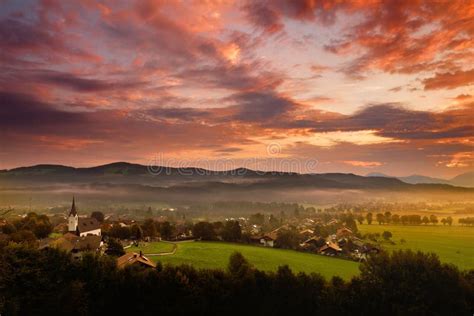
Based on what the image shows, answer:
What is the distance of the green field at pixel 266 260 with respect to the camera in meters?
47.8

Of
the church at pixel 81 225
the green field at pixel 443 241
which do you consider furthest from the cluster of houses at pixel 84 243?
the green field at pixel 443 241

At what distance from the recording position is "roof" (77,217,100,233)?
7944 cm

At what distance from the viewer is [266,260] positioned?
53.7 meters

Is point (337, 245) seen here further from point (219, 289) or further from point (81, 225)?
point (81, 225)

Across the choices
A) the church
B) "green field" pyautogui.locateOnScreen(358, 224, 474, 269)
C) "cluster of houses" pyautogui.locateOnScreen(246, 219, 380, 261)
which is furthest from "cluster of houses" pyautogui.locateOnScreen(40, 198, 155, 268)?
"green field" pyautogui.locateOnScreen(358, 224, 474, 269)

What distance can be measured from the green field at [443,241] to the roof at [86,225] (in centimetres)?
5904

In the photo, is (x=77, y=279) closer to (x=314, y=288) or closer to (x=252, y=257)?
(x=314, y=288)

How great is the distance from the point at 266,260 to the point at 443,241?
118ft

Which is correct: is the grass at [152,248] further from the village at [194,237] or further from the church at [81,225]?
the church at [81,225]

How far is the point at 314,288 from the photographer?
3362cm

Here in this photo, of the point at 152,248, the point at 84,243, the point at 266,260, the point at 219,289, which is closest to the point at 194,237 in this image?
the point at 152,248

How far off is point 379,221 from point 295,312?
77.1 meters

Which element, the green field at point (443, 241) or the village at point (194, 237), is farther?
the village at point (194, 237)

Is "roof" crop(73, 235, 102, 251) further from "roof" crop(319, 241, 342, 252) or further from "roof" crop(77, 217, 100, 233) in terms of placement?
"roof" crop(319, 241, 342, 252)
